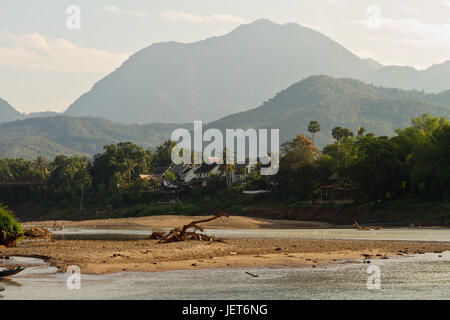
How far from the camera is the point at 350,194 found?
3848 inches

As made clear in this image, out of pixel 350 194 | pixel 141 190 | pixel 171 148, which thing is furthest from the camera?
pixel 171 148

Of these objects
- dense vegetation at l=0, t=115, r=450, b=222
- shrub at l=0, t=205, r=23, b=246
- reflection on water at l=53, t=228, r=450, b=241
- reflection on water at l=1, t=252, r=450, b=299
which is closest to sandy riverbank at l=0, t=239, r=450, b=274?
shrub at l=0, t=205, r=23, b=246

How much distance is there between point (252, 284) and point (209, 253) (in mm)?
11631

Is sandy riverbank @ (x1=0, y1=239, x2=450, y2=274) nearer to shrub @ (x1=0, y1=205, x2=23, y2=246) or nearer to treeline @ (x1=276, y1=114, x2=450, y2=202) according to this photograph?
shrub @ (x1=0, y1=205, x2=23, y2=246)

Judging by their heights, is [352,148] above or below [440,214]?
above

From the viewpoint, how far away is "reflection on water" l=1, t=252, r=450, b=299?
79.5 ft

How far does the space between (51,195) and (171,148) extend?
40.8 meters

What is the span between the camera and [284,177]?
10769cm

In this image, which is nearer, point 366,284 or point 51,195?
point 366,284

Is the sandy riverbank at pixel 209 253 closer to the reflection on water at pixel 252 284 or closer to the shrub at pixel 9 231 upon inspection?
the shrub at pixel 9 231

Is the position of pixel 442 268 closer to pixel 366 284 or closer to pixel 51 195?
pixel 366 284

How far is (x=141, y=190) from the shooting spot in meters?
137
